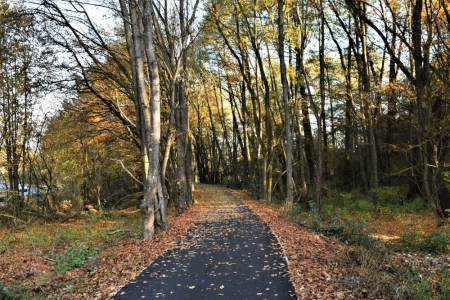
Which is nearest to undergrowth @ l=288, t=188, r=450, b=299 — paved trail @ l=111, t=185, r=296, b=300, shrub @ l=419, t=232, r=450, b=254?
shrub @ l=419, t=232, r=450, b=254

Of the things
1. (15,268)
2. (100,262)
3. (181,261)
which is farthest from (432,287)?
(15,268)

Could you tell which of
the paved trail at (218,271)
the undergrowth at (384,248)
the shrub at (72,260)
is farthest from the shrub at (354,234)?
the shrub at (72,260)

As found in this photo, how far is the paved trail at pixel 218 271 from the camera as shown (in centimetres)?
556

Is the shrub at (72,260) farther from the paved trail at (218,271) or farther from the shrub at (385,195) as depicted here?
the shrub at (385,195)

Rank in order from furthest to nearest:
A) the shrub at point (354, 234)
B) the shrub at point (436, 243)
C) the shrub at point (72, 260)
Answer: the shrub at point (436, 243) < the shrub at point (354, 234) < the shrub at point (72, 260)

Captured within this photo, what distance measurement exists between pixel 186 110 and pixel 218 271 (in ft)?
48.8

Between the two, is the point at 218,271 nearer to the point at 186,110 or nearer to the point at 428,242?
the point at 428,242

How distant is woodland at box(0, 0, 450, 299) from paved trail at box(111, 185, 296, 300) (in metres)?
1.43

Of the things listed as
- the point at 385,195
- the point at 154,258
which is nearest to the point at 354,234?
the point at 154,258

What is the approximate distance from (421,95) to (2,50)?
58.1 ft

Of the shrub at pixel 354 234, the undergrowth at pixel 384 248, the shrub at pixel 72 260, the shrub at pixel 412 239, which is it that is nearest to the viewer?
the undergrowth at pixel 384 248

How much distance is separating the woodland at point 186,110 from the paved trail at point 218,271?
1.43 meters

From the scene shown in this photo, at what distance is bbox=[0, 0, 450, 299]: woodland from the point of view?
11.1 meters

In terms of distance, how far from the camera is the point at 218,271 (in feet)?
22.1
